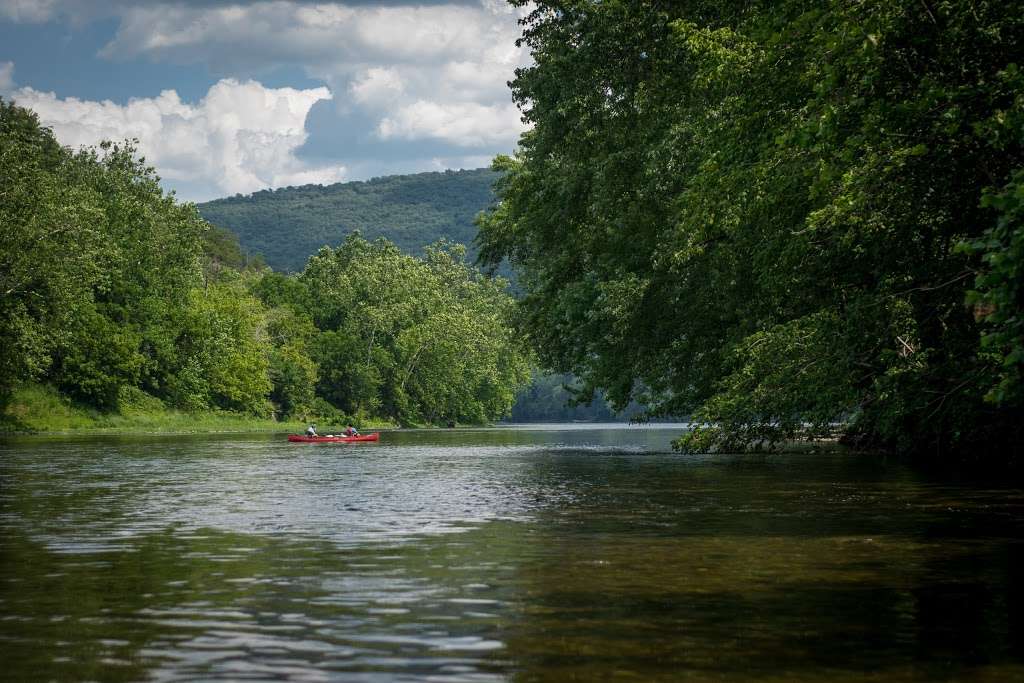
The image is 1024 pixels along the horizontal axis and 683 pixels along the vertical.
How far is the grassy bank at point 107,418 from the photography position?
258 feet

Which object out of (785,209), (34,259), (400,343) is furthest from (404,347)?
(785,209)

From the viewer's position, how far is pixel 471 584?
13.2 metres

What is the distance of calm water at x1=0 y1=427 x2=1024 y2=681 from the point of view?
920cm

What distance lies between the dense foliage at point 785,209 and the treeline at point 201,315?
13.9 m

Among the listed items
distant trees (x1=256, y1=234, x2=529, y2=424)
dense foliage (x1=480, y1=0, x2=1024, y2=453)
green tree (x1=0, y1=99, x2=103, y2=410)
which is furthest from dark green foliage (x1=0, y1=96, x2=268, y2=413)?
dense foliage (x1=480, y1=0, x2=1024, y2=453)

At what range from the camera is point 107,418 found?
87500mm

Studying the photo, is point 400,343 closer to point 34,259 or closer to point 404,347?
point 404,347

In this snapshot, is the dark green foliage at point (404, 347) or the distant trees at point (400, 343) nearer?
the dark green foliage at point (404, 347)

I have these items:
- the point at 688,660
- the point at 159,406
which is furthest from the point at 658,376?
the point at 159,406

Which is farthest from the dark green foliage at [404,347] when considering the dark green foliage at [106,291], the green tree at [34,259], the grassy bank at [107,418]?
the green tree at [34,259]

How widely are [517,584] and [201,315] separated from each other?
298ft

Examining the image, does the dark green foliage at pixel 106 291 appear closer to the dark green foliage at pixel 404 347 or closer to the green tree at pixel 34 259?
the green tree at pixel 34 259

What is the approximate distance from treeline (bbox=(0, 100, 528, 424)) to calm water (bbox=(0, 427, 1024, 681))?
3570cm

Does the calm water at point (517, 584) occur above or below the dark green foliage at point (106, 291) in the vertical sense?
below
